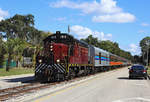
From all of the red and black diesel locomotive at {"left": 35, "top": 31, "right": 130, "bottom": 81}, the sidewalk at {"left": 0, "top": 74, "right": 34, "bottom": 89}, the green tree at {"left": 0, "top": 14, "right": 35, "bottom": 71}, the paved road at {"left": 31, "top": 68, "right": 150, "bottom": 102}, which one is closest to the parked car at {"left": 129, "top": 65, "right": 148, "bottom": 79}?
the red and black diesel locomotive at {"left": 35, "top": 31, "right": 130, "bottom": 81}

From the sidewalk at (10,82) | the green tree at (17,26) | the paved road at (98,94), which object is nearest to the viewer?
the paved road at (98,94)

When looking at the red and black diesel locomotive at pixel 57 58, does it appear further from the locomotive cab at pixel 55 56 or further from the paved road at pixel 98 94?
the paved road at pixel 98 94

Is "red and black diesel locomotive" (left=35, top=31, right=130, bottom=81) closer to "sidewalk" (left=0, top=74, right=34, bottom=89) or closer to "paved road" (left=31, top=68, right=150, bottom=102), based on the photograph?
"sidewalk" (left=0, top=74, right=34, bottom=89)

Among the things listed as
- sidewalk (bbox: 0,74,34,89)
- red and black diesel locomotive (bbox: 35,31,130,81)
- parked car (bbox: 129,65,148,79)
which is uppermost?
red and black diesel locomotive (bbox: 35,31,130,81)

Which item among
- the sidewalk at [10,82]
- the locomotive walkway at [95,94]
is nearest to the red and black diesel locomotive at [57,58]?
the sidewalk at [10,82]

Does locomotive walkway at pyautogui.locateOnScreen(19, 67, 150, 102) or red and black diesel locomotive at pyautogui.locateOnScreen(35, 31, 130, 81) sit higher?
red and black diesel locomotive at pyautogui.locateOnScreen(35, 31, 130, 81)

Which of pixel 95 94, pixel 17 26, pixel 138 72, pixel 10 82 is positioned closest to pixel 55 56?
pixel 10 82

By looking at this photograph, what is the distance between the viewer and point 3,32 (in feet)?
285

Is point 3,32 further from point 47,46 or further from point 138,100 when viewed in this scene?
point 138,100

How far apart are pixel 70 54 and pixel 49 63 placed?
200 cm

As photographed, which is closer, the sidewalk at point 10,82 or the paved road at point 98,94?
the paved road at point 98,94

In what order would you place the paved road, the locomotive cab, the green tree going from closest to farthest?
the paved road
the locomotive cab
the green tree

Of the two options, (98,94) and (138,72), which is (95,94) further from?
(138,72)

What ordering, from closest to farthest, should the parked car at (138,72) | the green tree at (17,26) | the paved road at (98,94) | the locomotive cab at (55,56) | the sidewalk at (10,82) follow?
the paved road at (98,94), the sidewalk at (10,82), the locomotive cab at (55,56), the parked car at (138,72), the green tree at (17,26)
